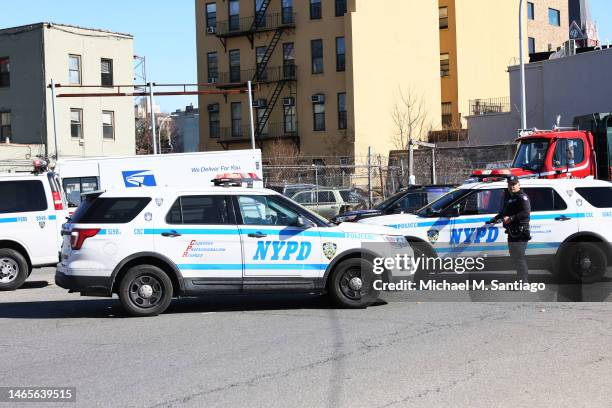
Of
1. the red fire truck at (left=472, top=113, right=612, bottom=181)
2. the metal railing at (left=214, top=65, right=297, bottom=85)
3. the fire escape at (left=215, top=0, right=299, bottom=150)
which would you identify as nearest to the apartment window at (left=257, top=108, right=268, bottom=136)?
the fire escape at (left=215, top=0, right=299, bottom=150)

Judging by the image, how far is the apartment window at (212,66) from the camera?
55.3 meters

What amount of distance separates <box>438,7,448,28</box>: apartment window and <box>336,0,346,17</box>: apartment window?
10159 mm

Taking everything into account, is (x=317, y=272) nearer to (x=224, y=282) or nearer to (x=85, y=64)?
(x=224, y=282)

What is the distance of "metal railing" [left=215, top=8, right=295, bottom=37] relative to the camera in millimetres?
51531

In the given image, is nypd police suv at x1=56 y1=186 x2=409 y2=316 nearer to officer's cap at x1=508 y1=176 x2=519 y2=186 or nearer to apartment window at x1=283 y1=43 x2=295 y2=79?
officer's cap at x1=508 y1=176 x2=519 y2=186

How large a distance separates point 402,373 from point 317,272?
3703mm

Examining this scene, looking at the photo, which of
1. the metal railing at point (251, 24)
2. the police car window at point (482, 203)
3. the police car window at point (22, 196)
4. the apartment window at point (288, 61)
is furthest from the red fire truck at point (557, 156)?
the metal railing at point (251, 24)

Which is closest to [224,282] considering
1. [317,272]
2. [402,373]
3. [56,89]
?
[317,272]

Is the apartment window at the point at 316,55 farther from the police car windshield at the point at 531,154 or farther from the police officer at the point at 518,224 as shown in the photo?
the police officer at the point at 518,224

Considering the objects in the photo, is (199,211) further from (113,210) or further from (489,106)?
(489,106)

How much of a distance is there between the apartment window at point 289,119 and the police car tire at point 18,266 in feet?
123

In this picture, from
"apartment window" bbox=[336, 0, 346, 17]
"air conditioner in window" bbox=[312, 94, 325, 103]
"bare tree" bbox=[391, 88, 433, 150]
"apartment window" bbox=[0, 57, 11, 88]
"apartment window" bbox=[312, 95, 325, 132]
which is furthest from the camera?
"bare tree" bbox=[391, 88, 433, 150]

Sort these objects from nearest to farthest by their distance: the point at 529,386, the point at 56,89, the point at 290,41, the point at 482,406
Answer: the point at 482,406 → the point at 529,386 → the point at 56,89 → the point at 290,41

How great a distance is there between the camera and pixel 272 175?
4391 cm
